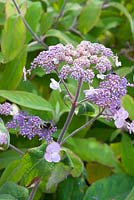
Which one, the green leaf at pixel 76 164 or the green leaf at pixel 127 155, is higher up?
the green leaf at pixel 76 164

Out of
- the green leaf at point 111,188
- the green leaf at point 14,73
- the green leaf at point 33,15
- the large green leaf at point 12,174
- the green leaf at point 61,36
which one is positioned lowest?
the green leaf at point 111,188

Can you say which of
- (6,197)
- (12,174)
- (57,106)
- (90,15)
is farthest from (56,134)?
(90,15)

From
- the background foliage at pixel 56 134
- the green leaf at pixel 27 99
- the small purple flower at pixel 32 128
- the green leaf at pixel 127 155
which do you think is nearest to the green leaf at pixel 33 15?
the background foliage at pixel 56 134

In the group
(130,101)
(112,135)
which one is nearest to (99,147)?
(112,135)

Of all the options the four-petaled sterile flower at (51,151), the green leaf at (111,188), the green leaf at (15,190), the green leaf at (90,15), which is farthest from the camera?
the green leaf at (90,15)

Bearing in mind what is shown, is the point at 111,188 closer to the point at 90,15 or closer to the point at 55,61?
the point at 55,61

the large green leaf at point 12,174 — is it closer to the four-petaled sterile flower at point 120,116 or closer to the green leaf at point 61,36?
the four-petaled sterile flower at point 120,116
